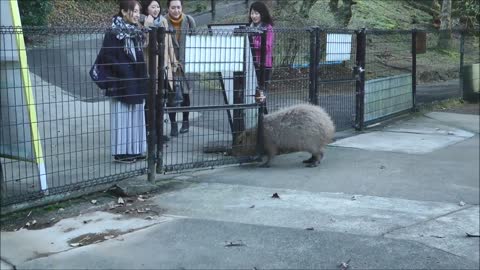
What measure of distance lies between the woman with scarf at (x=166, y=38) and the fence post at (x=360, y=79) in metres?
3.21

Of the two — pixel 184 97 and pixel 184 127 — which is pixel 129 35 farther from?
pixel 184 127

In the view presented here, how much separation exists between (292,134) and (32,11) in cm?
1262

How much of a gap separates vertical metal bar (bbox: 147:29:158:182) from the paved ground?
1.23 feet

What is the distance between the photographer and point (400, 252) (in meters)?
4.68

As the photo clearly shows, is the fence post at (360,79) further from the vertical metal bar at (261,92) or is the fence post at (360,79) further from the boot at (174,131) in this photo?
the boot at (174,131)

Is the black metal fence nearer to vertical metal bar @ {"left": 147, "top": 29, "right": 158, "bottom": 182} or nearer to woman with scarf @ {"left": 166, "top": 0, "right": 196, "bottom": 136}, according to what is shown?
vertical metal bar @ {"left": 147, "top": 29, "right": 158, "bottom": 182}

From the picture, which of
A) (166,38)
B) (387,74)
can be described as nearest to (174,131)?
(166,38)

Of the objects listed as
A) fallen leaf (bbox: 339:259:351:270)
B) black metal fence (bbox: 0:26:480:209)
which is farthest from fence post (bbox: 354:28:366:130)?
fallen leaf (bbox: 339:259:351:270)

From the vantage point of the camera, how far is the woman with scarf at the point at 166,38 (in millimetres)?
7488

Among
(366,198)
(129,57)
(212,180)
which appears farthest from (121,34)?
(366,198)

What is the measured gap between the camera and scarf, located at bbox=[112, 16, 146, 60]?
6.21m

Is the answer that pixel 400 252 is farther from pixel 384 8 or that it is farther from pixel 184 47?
pixel 384 8

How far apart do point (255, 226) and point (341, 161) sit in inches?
111

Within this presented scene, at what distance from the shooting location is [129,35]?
633 centimetres
